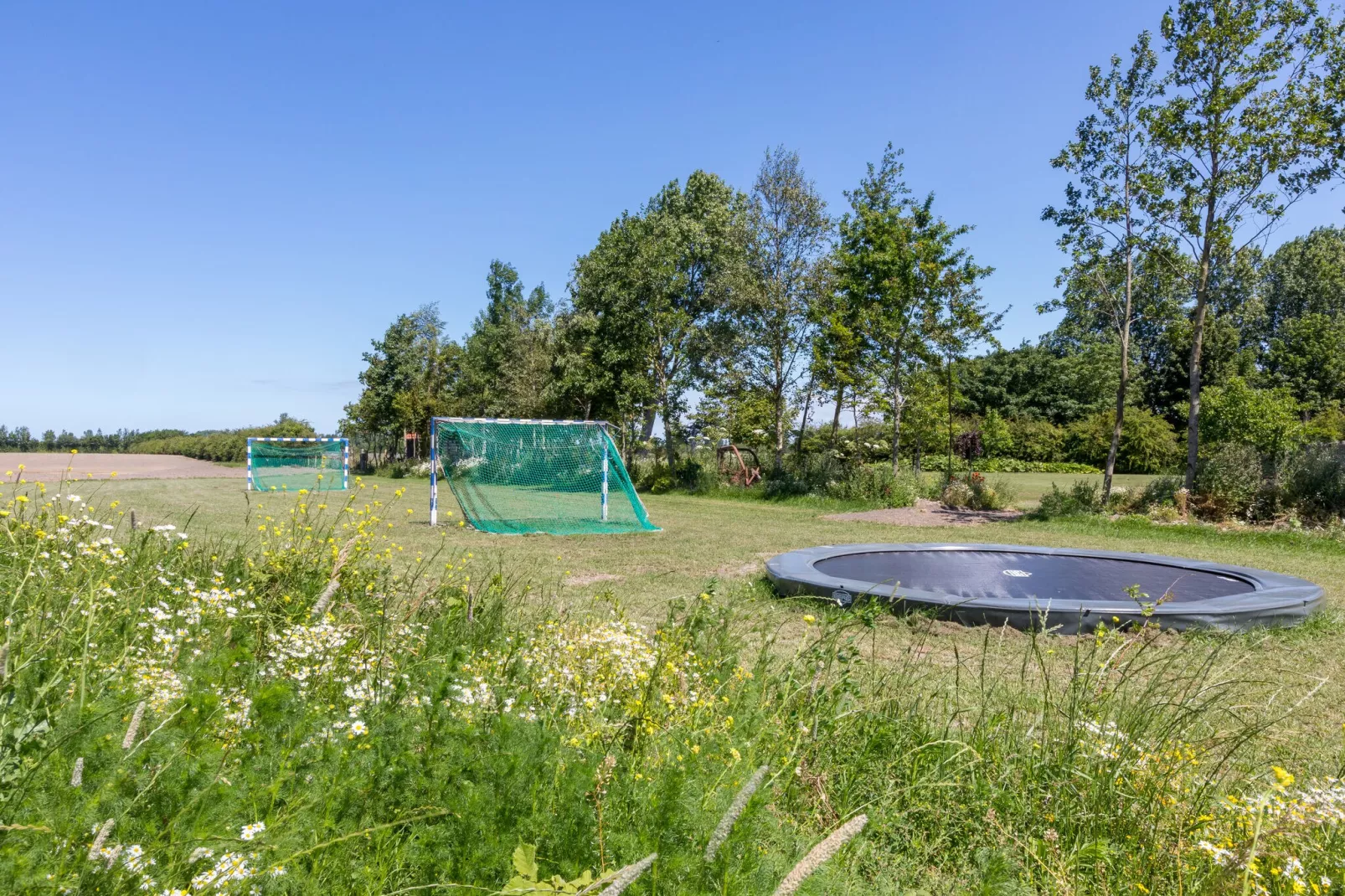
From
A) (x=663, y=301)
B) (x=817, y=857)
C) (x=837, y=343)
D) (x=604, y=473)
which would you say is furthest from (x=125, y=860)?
(x=663, y=301)

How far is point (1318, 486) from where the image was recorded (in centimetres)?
1109

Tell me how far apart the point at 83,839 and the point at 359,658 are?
1.25m

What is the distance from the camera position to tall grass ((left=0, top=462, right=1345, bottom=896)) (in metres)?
1.21

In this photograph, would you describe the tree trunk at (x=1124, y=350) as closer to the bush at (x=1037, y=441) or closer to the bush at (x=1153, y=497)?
the bush at (x=1153, y=497)

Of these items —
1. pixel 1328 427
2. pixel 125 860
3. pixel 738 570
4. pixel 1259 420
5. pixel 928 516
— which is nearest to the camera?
pixel 125 860

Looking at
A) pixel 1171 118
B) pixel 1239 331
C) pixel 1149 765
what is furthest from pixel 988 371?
pixel 1149 765

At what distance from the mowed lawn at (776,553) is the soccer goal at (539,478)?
0.68 meters

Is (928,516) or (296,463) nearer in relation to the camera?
(928,516)

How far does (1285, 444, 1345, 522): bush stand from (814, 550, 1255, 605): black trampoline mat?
5845mm

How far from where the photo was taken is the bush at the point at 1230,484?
1156 centimetres

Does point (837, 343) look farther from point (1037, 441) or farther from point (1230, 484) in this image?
point (1037, 441)

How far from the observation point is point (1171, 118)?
11930mm

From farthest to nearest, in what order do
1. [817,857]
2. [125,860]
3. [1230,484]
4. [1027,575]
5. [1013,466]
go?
[1013,466] → [1230,484] → [1027,575] → [125,860] → [817,857]

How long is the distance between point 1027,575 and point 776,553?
2.83 m
